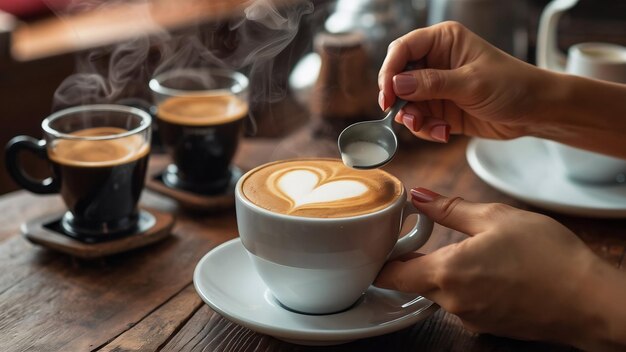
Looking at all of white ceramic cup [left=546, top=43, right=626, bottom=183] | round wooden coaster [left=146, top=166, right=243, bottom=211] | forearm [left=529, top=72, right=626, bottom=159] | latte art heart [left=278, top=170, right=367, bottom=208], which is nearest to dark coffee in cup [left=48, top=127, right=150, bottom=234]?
round wooden coaster [left=146, top=166, right=243, bottom=211]

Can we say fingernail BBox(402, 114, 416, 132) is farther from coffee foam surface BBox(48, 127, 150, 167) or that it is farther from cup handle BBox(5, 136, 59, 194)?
cup handle BBox(5, 136, 59, 194)

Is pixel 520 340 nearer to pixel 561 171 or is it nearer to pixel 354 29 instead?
pixel 561 171

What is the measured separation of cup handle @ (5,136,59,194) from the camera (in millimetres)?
1212

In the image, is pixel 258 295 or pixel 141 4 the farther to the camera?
pixel 141 4

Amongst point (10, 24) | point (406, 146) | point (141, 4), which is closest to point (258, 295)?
point (406, 146)

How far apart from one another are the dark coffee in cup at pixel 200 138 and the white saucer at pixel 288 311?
41cm

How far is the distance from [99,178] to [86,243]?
0.36 ft

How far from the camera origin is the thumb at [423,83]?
3.33 feet

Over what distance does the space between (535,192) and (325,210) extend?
60 cm

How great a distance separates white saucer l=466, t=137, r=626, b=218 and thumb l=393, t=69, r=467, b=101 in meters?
0.36

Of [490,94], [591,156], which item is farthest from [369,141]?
[591,156]

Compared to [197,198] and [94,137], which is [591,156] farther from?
[94,137]

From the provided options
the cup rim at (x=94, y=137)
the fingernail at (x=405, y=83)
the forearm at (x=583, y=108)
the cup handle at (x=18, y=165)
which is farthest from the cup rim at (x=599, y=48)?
the cup handle at (x=18, y=165)

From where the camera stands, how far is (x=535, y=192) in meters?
1.34
